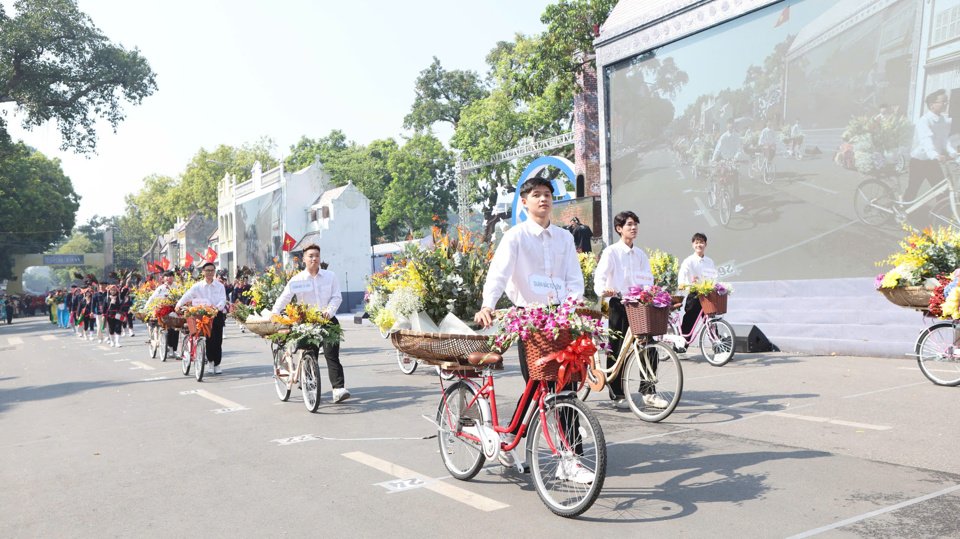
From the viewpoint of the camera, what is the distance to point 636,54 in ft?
67.1

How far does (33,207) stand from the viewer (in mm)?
66938

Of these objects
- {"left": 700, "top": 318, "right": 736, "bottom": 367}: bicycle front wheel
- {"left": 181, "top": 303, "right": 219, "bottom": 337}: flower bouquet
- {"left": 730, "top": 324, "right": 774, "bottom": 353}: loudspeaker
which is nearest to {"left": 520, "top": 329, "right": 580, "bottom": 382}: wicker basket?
{"left": 700, "top": 318, "right": 736, "bottom": 367}: bicycle front wheel

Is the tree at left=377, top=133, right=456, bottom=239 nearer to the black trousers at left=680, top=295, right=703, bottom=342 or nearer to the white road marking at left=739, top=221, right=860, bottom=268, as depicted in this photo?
the white road marking at left=739, top=221, right=860, bottom=268

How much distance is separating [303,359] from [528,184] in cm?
472

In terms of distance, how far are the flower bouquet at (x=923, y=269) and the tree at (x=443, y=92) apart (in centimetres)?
4976

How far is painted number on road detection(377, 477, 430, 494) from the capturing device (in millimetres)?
5160

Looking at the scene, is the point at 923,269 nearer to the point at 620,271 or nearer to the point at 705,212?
the point at 620,271

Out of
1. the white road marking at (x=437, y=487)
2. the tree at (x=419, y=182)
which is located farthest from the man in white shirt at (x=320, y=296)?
the tree at (x=419, y=182)

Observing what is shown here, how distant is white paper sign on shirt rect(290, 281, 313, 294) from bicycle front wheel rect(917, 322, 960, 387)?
7.46m

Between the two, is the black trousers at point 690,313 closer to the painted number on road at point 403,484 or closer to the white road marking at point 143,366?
the painted number on road at point 403,484

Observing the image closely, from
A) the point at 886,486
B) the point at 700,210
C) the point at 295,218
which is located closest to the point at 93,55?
the point at 295,218

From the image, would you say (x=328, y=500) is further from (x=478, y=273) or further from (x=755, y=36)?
(x=755, y=36)

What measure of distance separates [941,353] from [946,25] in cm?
790

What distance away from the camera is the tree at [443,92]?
5622 cm
